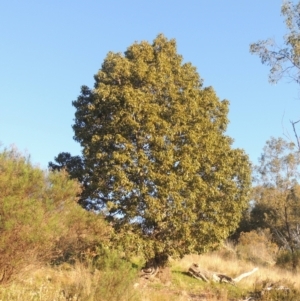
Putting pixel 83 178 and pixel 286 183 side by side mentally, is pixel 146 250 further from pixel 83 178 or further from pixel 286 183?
pixel 286 183

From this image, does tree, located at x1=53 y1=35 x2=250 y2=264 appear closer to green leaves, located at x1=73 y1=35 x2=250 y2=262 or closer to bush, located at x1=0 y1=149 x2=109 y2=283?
green leaves, located at x1=73 y1=35 x2=250 y2=262

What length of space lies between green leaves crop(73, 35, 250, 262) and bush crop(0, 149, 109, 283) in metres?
2.91

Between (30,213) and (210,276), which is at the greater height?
(30,213)

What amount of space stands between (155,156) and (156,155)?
0.08m

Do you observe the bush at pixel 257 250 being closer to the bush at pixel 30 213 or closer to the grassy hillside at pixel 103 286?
the grassy hillside at pixel 103 286

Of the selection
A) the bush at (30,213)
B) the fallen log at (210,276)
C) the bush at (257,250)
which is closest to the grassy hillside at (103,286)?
the bush at (30,213)

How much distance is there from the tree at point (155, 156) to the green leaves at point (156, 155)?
0.04 m

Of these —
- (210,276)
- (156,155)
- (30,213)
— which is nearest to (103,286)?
(30,213)

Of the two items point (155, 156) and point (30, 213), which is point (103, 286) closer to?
point (30, 213)

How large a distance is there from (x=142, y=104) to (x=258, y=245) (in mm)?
21644

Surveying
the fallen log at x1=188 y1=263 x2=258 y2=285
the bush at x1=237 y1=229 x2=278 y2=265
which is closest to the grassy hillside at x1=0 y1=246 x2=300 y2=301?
the fallen log at x1=188 y1=263 x2=258 y2=285

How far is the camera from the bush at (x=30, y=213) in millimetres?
10602

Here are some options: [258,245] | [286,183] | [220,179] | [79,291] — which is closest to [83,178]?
[220,179]

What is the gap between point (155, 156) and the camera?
54.3 feet
